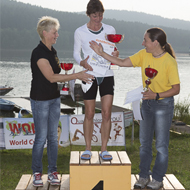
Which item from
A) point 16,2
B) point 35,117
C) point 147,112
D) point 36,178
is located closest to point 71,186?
point 36,178

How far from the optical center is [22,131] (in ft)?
20.8

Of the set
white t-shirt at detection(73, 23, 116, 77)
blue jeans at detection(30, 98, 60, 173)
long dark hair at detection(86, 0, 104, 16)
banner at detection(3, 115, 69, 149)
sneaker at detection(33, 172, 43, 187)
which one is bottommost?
banner at detection(3, 115, 69, 149)

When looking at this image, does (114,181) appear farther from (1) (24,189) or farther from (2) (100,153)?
(1) (24,189)

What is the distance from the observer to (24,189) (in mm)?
3688

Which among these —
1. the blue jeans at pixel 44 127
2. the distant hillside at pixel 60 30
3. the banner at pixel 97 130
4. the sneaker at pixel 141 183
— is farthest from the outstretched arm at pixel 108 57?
the distant hillside at pixel 60 30

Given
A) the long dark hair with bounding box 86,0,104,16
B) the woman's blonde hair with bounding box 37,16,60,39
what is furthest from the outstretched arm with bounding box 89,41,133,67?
the woman's blonde hair with bounding box 37,16,60,39

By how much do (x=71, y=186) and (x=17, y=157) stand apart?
3314mm

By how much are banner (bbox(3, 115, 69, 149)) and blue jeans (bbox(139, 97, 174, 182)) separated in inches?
118

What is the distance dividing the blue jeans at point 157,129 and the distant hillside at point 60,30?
9041 centimetres

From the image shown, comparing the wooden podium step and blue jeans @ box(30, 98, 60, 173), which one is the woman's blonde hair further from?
the wooden podium step

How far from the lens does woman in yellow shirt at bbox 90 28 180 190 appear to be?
10.6 feet

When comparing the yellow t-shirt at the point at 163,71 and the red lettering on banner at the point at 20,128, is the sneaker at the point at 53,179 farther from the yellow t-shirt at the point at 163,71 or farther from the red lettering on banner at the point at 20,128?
the red lettering on banner at the point at 20,128

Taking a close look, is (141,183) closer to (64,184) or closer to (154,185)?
(154,185)

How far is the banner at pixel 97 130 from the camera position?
6340 millimetres
